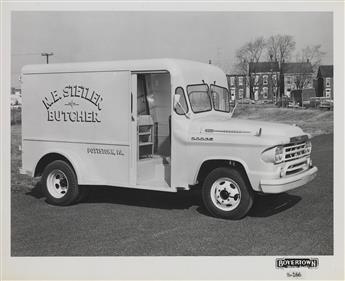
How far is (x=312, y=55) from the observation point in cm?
916

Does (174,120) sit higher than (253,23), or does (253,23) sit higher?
(253,23)

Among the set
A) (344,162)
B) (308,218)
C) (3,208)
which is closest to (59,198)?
(3,208)

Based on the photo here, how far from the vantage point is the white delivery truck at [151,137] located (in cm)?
820

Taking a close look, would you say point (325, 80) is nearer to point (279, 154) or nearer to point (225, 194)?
point (279, 154)

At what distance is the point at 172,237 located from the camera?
7.84 m

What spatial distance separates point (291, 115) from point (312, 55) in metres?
4.75

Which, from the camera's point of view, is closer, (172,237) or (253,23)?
(172,237)

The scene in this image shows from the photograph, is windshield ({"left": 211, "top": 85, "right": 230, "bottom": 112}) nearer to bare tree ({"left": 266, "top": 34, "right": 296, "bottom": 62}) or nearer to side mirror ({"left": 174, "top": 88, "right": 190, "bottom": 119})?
side mirror ({"left": 174, "top": 88, "right": 190, "bottom": 119})

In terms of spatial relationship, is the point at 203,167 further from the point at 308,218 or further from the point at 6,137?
the point at 6,137

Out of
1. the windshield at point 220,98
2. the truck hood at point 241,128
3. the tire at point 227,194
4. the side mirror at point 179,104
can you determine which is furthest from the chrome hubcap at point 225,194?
the windshield at point 220,98

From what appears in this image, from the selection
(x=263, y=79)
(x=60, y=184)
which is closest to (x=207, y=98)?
(x=263, y=79)

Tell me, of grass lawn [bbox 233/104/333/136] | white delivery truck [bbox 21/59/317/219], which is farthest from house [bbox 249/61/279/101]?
white delivery truck [bbox 21/59/317/219]

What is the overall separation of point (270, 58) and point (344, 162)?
2635mm

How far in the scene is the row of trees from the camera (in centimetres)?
894
